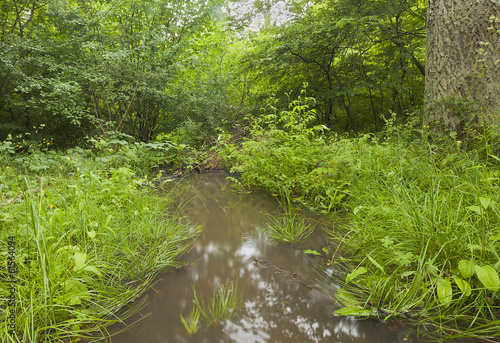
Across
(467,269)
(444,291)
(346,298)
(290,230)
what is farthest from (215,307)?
(467,269)

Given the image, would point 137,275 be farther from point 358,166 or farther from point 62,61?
point 62,61

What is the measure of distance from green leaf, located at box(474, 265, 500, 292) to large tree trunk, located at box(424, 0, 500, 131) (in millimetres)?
2207

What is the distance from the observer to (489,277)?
1066mm

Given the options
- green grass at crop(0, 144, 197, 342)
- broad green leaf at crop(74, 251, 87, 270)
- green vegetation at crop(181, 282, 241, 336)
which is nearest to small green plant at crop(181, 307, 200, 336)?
green vegetation at crop(181, 282, 241, 336)

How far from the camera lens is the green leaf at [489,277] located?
1045 mm

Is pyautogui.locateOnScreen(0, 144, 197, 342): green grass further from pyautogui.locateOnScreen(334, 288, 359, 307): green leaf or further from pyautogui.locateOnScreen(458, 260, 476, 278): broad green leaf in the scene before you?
pyautogui.locateOnScreen(458, 260, 476, 278): broad green leaf

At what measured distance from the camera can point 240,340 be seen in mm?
1233

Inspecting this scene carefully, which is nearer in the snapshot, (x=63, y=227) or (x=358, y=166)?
(x=63, y=227)

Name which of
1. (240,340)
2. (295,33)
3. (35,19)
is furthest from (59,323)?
(35,19)

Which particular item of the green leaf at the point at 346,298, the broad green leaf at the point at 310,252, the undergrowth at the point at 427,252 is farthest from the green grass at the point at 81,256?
the undergrowth at the point at 427,252

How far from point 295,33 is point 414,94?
3.75 meters

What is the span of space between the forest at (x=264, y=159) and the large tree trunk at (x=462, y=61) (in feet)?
0.05

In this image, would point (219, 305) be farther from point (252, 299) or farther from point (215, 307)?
point (252, 299)

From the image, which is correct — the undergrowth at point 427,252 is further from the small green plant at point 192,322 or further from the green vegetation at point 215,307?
the small green plant at point 192,322
